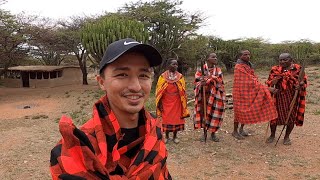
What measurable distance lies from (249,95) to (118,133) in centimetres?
492

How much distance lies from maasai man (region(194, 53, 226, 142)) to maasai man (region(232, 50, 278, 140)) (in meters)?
0.35

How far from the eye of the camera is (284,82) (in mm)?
5344

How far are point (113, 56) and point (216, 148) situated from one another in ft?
15.4

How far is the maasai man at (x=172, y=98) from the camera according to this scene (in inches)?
228

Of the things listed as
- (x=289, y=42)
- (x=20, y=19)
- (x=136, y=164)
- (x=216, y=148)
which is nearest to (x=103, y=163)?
(x=136, y=164)

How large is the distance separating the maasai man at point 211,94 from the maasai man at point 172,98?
311mm

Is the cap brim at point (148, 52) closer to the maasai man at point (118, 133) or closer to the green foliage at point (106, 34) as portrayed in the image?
the maasai man at point (118, 133)

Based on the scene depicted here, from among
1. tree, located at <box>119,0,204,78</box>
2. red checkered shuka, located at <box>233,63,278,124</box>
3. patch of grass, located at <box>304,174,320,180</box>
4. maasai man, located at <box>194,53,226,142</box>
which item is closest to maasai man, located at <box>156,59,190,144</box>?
maasai man, located at <box>194,53,226,142</box>

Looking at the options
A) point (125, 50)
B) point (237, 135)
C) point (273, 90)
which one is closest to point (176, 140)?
point (237, 135)

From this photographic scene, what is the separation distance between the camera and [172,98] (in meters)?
5.86

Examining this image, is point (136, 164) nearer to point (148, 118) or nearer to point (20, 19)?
point (148, 118)

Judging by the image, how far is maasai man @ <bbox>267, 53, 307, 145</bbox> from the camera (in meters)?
5.34

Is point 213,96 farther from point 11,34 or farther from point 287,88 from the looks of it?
point 11,34

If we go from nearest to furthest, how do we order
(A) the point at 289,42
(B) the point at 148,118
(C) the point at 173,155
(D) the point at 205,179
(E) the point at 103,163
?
(E) the point at 103,163 < (B) the point at 148,118 < (D) the point at 205,179 < (C) the point at 173,155 < (A) the point at 289,42
